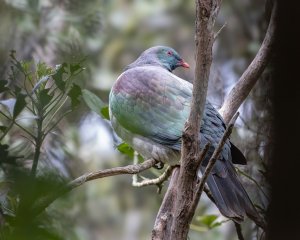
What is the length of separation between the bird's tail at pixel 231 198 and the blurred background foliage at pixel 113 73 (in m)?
0.15

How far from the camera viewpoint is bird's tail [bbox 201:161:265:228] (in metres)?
2.21

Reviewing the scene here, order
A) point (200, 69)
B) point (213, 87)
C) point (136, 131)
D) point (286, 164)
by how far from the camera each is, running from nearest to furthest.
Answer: point (286, 164) → point (200, 69) → point (136, 131) → point (213, 87)

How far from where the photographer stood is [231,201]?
2.25 meters

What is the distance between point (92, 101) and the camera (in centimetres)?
298

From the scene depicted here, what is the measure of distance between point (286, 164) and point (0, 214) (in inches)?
34.0

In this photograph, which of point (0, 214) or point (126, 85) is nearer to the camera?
point (0, 214)

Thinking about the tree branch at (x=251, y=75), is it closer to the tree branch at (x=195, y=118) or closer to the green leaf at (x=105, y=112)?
the green leaf at (x=105, y=112)

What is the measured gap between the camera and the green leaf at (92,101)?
2926mm

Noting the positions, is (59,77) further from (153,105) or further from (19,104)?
(153,105)

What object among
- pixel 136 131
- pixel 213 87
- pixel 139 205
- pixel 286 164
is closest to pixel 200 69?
pixel 286 164

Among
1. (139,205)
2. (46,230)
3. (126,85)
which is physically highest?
(139,205)

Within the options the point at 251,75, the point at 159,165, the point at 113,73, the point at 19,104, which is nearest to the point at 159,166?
the point at 159,165

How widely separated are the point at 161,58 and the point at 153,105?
0.93 meters

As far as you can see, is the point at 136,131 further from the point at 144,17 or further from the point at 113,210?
the point at 144,17
